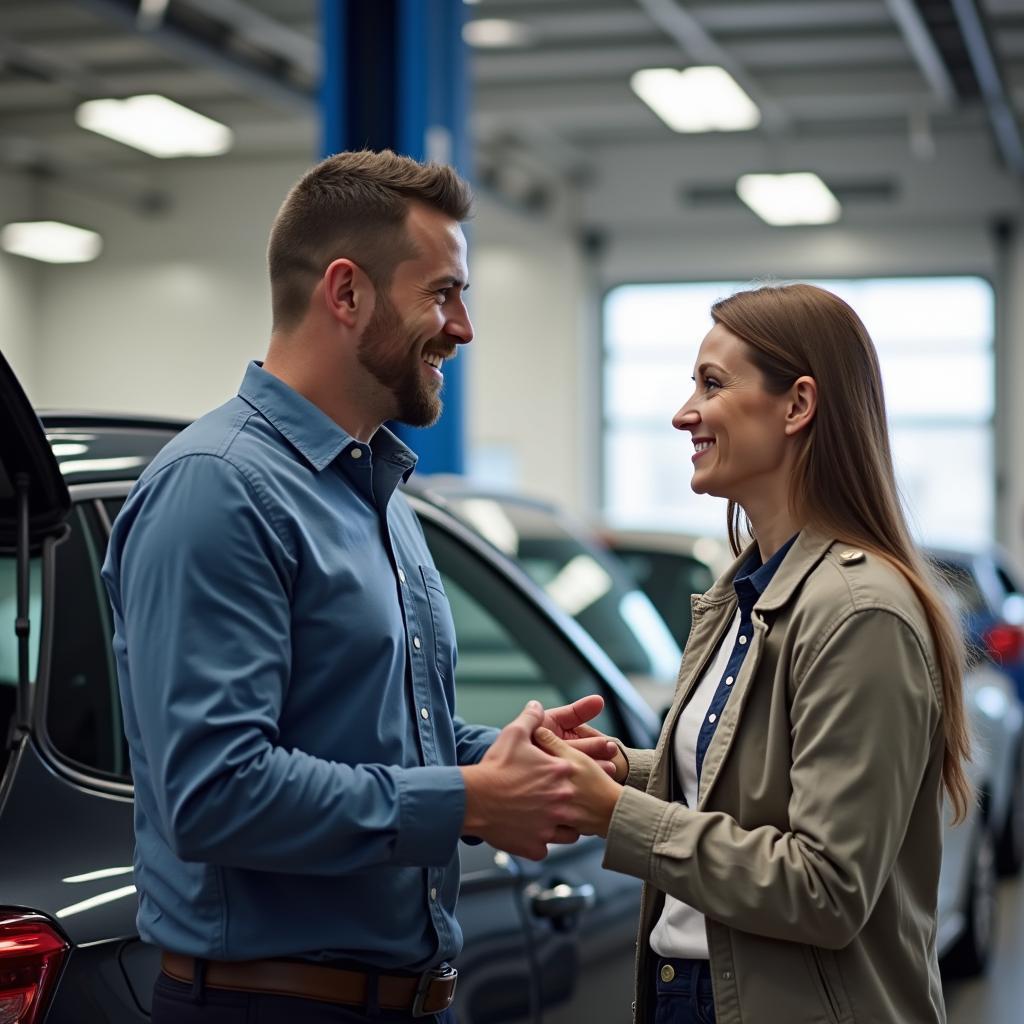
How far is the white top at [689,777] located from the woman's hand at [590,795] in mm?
149

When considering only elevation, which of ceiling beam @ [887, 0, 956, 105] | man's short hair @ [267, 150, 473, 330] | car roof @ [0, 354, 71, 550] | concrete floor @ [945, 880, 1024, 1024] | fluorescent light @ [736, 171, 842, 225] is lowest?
concrete floor @ [945, 880, 1024, 1024]

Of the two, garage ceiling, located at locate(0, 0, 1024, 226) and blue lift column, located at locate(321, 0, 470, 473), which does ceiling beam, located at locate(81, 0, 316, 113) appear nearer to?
garage ceiling, located at locate(0, 0, 1024, 226)

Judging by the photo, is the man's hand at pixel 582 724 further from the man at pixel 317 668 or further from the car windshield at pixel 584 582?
the car windshield at pixel 584 582

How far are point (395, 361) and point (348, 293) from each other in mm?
106

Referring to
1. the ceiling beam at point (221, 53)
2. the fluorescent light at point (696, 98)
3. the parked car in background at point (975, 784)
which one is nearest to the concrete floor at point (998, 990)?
the parked car in background at point (975, 784)

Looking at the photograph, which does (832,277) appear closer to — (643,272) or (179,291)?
(643,272)

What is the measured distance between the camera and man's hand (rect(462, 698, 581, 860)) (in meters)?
1.79

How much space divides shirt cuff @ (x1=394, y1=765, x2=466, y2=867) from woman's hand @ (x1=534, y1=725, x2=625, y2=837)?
17cm

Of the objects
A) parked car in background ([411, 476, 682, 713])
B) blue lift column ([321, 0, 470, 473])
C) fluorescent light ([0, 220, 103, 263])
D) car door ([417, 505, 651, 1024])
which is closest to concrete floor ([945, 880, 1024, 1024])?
parked car in background ([411, 476, 682, 713])

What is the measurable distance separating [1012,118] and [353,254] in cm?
1205

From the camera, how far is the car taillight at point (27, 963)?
1.82 metres

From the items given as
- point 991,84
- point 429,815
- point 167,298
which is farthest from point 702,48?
point 429,815

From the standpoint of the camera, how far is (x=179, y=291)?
1809 cm

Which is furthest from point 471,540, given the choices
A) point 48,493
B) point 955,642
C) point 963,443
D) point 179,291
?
point 179,291
